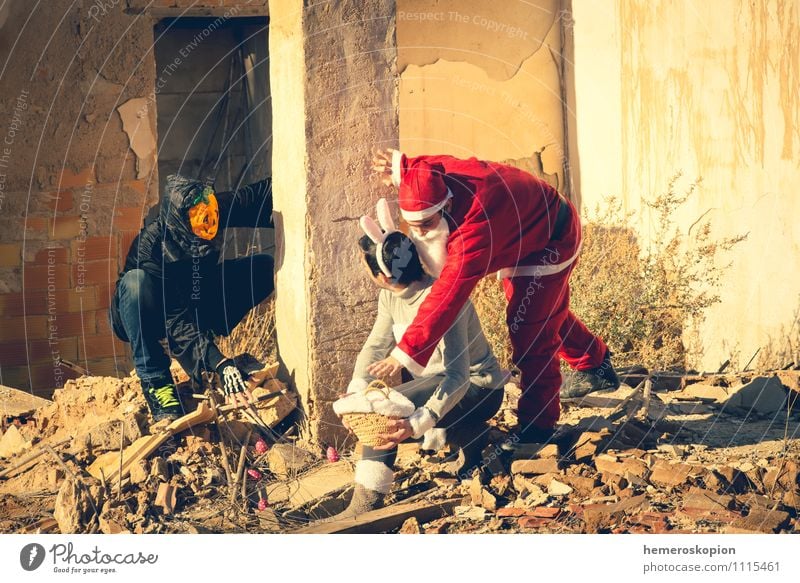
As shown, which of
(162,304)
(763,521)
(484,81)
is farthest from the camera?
(484,81)

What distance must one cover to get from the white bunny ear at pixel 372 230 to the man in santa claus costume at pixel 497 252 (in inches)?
6.1

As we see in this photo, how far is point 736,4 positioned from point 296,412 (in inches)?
142

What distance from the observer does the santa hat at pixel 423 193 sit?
→ 5.68 metres

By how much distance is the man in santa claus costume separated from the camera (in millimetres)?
5559

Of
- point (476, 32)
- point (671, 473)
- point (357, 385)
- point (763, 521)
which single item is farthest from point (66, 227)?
point (763, 521)

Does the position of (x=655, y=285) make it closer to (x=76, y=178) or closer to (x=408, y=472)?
(x=408, y=472)

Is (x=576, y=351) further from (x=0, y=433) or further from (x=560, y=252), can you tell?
(x=0, y=433)

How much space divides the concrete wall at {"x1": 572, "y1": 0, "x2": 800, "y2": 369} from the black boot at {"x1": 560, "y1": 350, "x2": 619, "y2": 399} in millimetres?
1342

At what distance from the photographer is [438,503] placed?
5684 mm

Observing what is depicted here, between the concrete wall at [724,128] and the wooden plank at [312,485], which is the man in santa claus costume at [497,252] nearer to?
the wooden plank at [312,485]

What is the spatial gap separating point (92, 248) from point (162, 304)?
1.65 meters

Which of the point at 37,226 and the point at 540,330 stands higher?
the point at 37,226

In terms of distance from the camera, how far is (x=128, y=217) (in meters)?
7.83

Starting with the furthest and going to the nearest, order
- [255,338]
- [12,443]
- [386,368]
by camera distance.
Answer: [255,338]
[12,443]
[386,368]
